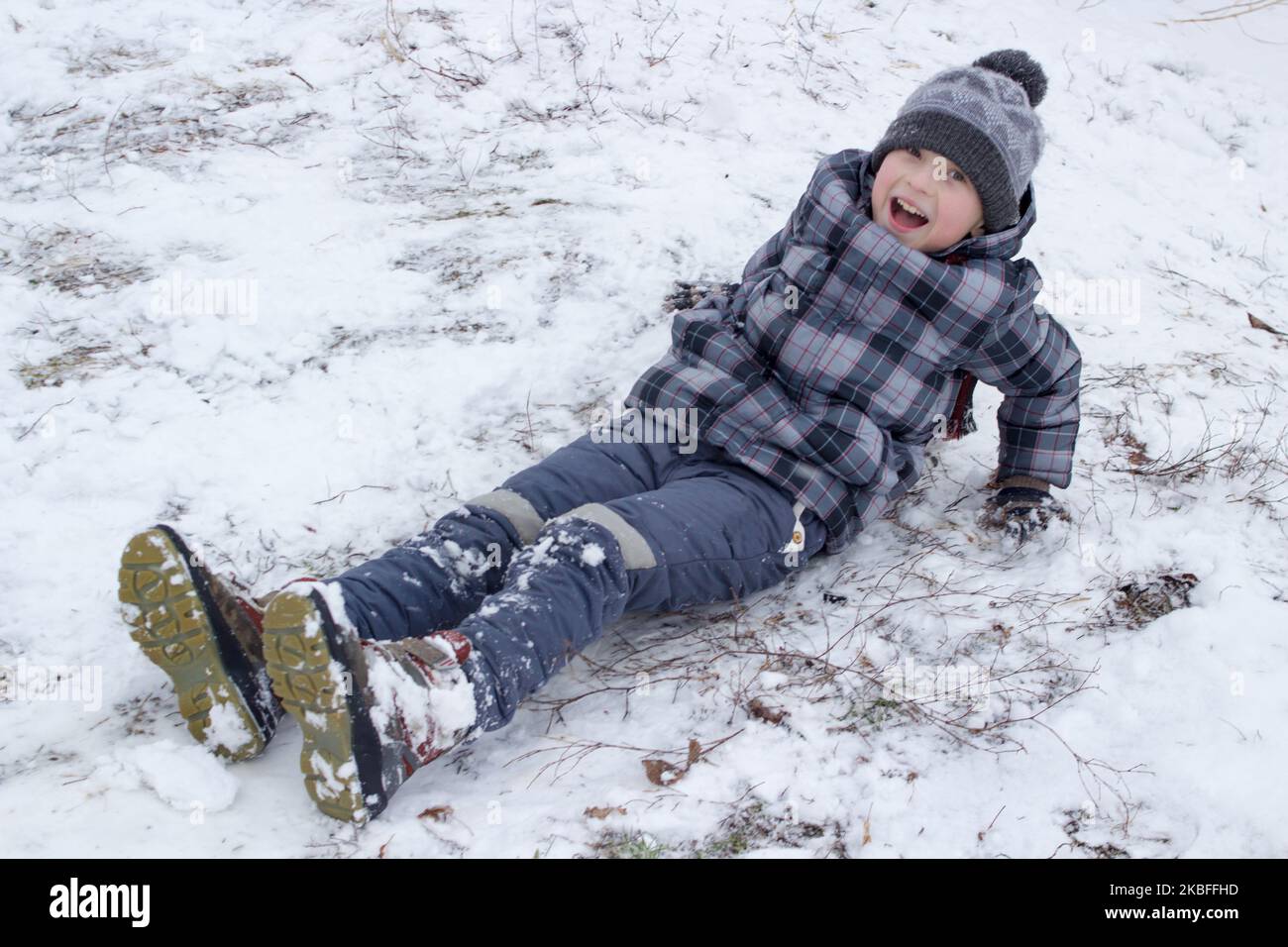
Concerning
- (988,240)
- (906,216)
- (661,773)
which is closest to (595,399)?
(906,216)

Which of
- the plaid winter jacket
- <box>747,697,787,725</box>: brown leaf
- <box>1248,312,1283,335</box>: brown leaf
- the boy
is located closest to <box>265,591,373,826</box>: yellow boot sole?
the boy

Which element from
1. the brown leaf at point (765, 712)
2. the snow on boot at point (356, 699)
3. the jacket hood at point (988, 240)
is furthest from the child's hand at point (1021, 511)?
the snow on boot at point (356, 699)

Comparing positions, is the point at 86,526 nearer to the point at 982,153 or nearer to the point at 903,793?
the point at 903,793

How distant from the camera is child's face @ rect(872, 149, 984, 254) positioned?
262cm

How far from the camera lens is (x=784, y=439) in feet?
8.68

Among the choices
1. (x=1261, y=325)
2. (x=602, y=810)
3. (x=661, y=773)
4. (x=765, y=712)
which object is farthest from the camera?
(x=1261, y=325)

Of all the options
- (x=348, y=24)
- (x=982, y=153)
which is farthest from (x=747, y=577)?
(x=348, y=24)

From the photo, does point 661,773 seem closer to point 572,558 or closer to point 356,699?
point 572,558

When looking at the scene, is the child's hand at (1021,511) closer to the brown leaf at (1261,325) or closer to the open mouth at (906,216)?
the open mouth at (906,216)

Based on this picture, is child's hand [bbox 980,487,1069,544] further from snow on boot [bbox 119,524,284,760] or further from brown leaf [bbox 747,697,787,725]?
snow on boot [bbox 119,524,284,760]

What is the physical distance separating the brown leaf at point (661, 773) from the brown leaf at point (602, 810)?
114 mm

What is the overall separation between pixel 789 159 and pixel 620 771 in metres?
3.40

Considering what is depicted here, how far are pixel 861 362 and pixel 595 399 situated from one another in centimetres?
103

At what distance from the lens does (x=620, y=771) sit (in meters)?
2.03
